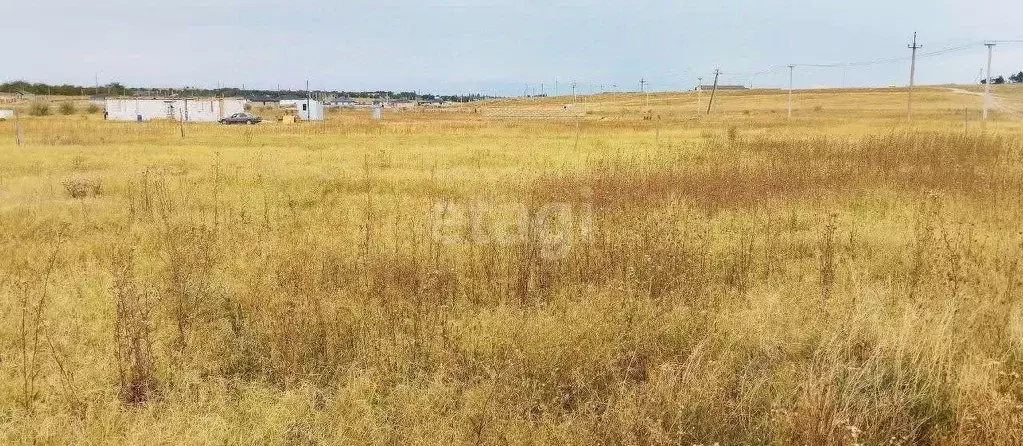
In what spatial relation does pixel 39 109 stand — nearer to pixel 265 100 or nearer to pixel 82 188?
pixel 265 100

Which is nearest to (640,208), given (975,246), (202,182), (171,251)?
(975,246)

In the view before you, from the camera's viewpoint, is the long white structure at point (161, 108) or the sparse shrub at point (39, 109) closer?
the sparse shrub at point (39, 109)

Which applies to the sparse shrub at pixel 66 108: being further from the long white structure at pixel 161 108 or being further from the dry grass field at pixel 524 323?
the dry grass field at pixel 524 323

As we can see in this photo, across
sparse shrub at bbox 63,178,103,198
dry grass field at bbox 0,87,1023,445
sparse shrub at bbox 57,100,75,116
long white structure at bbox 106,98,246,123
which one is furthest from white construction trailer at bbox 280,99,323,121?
dry grass field at bbox 0,87,1023,445

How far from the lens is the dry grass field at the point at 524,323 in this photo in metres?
3.50

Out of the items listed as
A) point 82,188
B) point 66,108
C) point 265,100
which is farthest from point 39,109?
point 82,188

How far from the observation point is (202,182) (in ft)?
42.9

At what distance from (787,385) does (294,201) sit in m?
9.00

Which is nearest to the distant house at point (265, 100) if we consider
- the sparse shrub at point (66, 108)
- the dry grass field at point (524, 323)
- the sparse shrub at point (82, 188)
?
the sparse shrub at point (66, 108)

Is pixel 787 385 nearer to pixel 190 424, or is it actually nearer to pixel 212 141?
pixel 190 424

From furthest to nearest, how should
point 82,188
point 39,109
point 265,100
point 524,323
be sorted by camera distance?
point 265,100
point 39,109
point 82,188
point 524,323

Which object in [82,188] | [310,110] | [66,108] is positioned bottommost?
[82,188]

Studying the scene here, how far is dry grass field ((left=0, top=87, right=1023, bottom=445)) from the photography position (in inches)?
138

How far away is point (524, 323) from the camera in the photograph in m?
4.78
